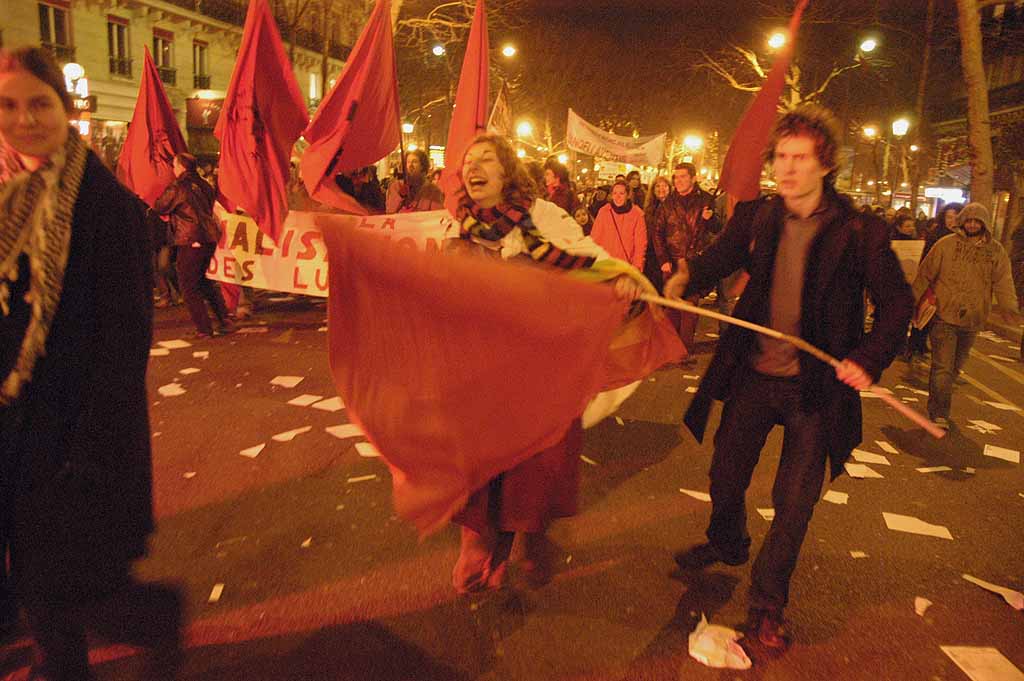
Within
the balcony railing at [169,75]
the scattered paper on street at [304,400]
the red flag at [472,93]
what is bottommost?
the scattered paper on street at [304,400]

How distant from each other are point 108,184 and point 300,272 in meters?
6.34

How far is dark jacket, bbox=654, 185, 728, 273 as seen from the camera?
9.25m

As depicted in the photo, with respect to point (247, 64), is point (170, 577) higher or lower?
lower

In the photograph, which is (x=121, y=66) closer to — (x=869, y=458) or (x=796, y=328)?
(x=869, y=458)

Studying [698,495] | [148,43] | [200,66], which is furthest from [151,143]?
[200,66]

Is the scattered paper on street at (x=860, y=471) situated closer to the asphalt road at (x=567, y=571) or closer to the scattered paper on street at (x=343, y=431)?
the asphalt road at (x=567, y=571)

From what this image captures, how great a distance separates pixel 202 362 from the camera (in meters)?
7.84

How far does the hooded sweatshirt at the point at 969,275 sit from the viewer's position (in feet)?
22.0

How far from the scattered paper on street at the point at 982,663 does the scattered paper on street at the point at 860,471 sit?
2192 mm

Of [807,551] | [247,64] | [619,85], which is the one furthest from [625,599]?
[619,85]

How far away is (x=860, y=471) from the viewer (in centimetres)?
562

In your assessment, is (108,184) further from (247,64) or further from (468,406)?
(247,64)

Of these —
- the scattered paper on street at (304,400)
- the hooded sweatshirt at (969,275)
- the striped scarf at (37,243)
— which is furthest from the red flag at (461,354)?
the hooded sweatshirt at (969,275)

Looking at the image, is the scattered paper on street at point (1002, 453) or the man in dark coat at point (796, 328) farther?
the scattered paper on street at point (1002, 453)
